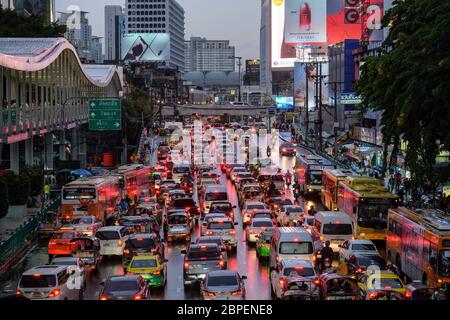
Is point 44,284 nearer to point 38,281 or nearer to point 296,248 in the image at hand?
point 38,281

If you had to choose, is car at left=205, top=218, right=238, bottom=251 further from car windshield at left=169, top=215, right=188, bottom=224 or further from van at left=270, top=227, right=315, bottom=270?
van at left=270, top=227, right=315, bottom=270

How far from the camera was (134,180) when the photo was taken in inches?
2094

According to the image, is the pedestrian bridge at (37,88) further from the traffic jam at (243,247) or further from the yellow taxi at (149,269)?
the yellow taxi at (149,269)

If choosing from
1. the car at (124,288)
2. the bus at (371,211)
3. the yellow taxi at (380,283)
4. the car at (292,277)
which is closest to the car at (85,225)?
the bus at (371,211)

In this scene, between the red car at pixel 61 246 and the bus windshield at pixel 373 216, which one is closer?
the red car at pixel 61 246

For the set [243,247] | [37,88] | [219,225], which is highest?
[37,88]

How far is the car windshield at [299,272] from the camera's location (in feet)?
72.5

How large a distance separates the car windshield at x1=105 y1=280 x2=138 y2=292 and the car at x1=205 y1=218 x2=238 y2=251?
12094 mm

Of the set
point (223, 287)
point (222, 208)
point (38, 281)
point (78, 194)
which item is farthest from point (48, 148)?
point (223, 287)

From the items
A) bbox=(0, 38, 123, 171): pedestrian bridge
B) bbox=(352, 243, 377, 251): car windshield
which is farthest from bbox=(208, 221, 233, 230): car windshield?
bbox=(0, 38, 123, 171): pedestrian bridge

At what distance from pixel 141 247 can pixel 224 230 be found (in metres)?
5.51
